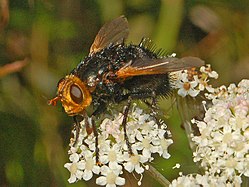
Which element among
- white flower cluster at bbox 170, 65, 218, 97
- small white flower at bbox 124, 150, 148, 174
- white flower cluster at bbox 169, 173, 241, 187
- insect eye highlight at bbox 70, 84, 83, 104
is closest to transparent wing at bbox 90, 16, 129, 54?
white flower cluster at bbox 170, 65, 218, 97

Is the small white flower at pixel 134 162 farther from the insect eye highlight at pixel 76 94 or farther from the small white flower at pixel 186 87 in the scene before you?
the small white flower at pixel 186 87

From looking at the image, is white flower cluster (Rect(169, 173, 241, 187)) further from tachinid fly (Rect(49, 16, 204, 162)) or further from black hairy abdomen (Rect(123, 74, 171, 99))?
black hairy abdomen (Rect(123, 74, 171, 99))

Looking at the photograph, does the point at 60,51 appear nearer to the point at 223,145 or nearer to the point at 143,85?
the point at 143,85

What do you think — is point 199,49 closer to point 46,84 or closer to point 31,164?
point 46,84

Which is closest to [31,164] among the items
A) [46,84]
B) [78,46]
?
[46,84]

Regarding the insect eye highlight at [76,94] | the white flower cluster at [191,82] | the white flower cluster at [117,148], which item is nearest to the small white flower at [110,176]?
the white flower cluster at [117,148]

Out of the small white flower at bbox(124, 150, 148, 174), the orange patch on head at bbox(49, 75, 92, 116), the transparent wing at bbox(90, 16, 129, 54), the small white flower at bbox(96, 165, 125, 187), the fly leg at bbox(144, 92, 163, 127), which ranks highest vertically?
the transparent wing at bbox(90, 16, 129, 54)

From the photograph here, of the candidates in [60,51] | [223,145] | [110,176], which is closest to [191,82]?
[223,145]
